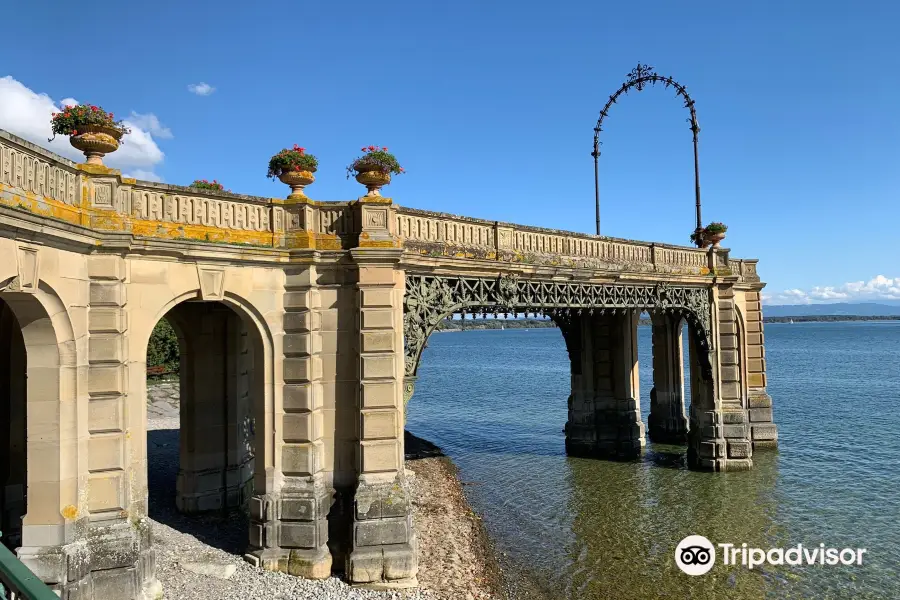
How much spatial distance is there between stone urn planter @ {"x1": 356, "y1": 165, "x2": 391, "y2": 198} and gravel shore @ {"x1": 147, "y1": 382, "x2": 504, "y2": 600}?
26.9 feet

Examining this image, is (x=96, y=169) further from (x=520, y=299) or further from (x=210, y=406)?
(x=520, y=299)

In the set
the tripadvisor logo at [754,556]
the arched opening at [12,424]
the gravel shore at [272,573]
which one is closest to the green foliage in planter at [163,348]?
the gravel shore at [272,573]

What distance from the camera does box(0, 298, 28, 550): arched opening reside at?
39.1ft

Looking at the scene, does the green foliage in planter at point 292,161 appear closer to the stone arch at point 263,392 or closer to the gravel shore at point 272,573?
the stone arch at point 263,392

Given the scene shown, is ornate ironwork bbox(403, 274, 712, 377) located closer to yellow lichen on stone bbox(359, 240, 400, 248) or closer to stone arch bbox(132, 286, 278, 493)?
yellow lichen on stone bbox(359, 240, 400, 248)

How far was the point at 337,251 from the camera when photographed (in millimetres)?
12617

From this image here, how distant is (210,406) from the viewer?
1563cm

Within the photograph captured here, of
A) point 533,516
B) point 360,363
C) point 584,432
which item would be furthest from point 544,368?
point 360,363

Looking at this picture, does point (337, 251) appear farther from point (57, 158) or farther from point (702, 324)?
point (702, 324)

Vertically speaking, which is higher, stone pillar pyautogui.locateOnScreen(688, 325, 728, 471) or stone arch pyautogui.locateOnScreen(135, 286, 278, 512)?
stone arch pyautogui.locateOnScreen(135, 286, 278, 512)

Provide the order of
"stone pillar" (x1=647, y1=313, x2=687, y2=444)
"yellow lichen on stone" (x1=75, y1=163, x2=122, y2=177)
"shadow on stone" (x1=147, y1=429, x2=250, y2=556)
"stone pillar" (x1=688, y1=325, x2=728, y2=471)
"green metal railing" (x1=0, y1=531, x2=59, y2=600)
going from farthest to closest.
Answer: "stone pillar" (x1=647, y1=313, x2=687, y2=444)
"stone pillar" (x1=688, y1=325, x2=728, y2=471)
"shadow on stone" (x1=147, y1=429, x2=250, y2=556)
"yellow lichen on stone" (x1=75, y1=163, x2=122, y2=177)
"green metal railing" (x1=0, y1=531, x2=59, y2=600)

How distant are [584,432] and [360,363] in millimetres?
16516

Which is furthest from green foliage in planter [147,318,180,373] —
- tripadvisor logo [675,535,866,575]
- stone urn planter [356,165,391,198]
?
tripadvisor logo [675,535,866,575]

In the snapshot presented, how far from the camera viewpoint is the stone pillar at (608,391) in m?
25.5
